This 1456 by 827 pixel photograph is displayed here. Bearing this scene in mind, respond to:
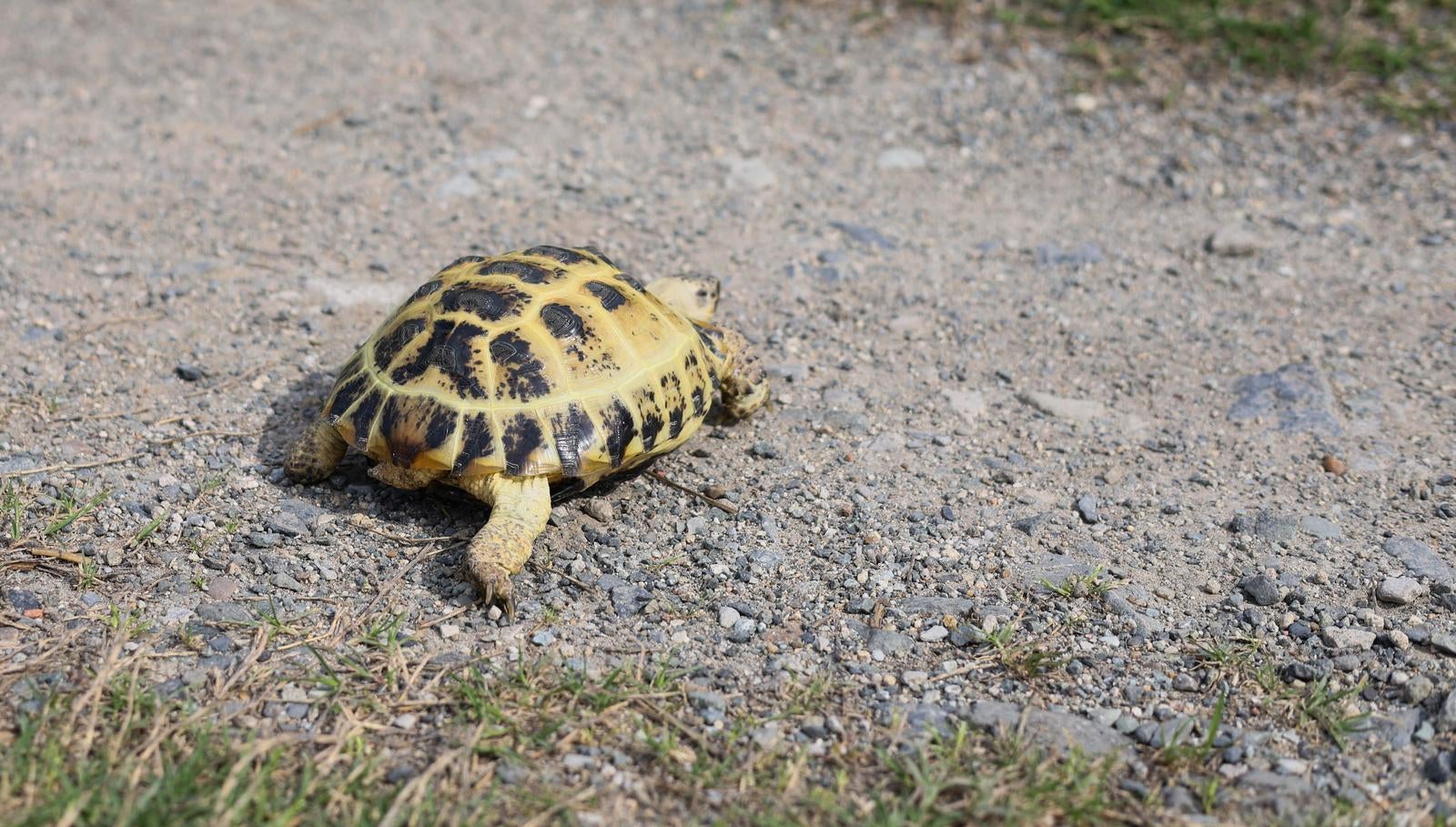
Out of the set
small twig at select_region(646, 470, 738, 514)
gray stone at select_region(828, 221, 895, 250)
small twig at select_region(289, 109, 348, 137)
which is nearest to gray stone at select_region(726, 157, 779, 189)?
gray stone at select_region(828, 221, 895, 250)

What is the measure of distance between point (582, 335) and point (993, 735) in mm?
1649

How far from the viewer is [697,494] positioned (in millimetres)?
3891

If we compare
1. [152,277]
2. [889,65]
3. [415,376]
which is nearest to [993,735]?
[415,376]

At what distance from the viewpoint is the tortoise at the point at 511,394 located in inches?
135

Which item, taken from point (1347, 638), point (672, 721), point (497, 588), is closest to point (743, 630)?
point (672, 721)

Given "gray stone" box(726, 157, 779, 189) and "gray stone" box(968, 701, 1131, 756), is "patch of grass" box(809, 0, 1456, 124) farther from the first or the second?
"gray stone" box(968, 701, 1131, 756)

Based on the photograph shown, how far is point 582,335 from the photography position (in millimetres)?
3641

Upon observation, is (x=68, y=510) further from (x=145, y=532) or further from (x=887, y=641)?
(x=887, y=641)

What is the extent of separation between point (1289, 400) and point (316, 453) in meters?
3.48

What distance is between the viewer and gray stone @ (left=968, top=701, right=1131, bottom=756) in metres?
2.88

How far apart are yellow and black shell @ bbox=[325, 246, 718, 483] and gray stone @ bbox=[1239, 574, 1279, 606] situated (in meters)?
1.73

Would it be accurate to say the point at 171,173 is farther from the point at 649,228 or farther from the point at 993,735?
the point at 993,735

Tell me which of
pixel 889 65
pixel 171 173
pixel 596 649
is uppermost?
pixel 889 65

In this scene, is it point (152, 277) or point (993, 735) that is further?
point (152, 277)
